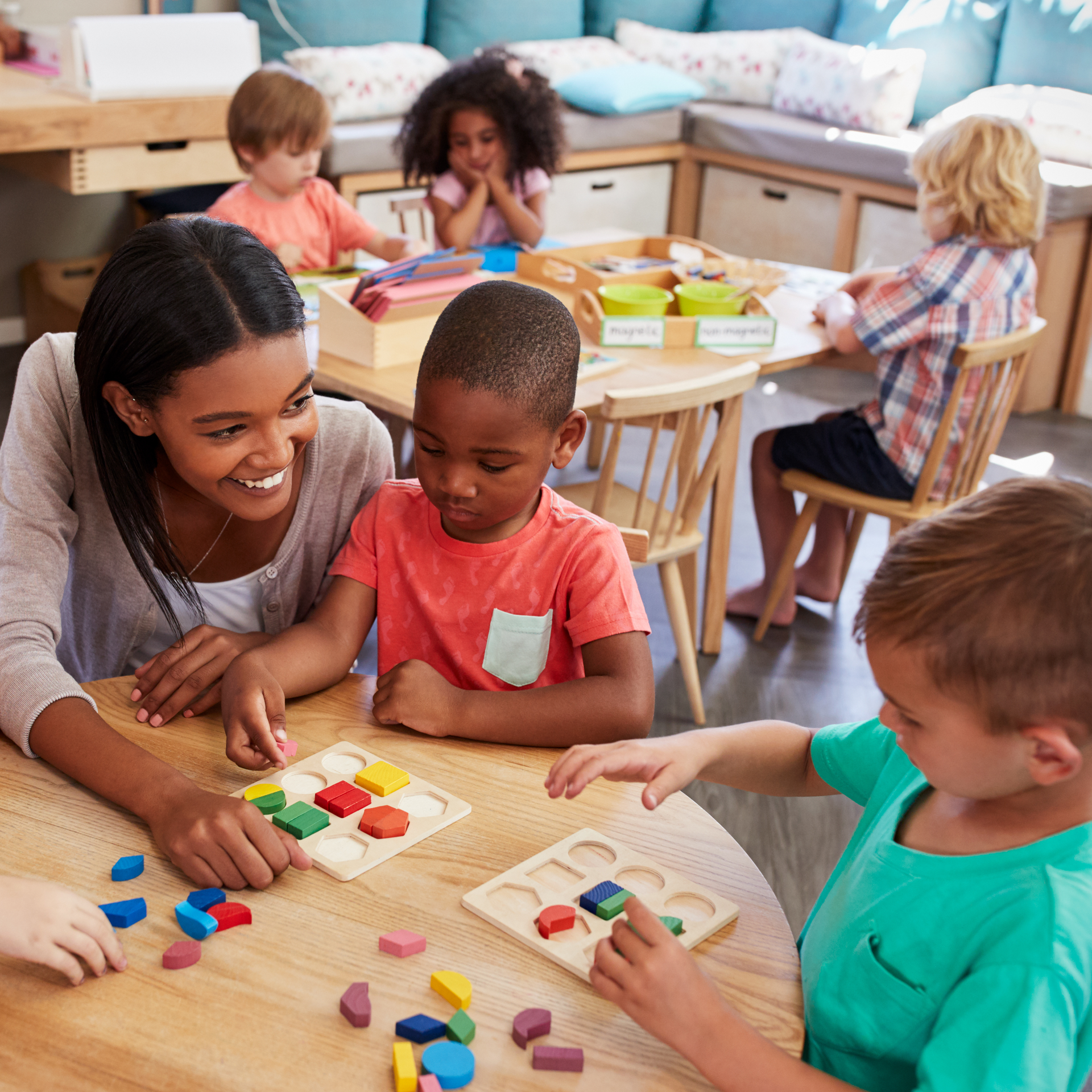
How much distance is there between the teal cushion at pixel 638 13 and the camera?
5.53 m

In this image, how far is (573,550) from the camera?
1.25 meters

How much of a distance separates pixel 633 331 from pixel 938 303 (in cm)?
68

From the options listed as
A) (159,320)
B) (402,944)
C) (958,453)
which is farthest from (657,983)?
(958,453)

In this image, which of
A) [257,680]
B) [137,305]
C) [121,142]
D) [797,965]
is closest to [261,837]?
[257,680]

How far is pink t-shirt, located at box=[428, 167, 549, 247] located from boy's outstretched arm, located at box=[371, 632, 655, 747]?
227 centimetres

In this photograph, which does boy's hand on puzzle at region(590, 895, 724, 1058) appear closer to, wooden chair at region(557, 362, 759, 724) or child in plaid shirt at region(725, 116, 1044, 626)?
wooden chair at region(557, 362, 759, 724)

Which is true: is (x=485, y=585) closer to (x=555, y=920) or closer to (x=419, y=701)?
(x=419, y=701)

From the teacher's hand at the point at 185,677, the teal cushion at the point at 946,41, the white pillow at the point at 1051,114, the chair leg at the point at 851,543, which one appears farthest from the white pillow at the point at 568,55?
the teacher's hand at the point at 185,677

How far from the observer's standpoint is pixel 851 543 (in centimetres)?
298

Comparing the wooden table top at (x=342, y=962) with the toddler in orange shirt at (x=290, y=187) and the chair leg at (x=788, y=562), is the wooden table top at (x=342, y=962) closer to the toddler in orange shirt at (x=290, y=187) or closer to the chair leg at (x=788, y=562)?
the chair leg at (x=788, y=562)

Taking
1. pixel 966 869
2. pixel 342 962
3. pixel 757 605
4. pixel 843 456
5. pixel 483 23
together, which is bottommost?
pixel 757 605

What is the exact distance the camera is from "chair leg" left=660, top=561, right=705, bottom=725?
2430 millimetres

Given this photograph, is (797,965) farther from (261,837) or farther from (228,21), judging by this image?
(228,21)

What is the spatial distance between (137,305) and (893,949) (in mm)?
887
